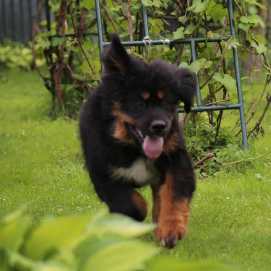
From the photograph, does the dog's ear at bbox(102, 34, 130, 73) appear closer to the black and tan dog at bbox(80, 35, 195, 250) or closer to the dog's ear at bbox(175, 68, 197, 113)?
the black and tan dog at bbox(80, 35, 195, 250)

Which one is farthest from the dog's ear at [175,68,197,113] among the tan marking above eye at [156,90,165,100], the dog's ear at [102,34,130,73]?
the dog's ear at [102,34,130,73]

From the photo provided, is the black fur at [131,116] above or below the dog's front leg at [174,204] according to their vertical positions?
above

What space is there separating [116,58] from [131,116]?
0.38 meters

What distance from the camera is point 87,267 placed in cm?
194

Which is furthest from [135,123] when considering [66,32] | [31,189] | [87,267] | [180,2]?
[66,32]

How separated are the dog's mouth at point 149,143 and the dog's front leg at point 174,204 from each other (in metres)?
0.22

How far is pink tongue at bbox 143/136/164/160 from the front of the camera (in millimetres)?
4906

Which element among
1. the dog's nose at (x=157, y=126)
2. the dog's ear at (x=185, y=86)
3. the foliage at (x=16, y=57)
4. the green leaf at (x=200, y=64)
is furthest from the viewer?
the foliage at (x=16, y=57)

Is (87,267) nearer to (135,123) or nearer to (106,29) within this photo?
(135,123)

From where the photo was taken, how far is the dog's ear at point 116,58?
198 inches

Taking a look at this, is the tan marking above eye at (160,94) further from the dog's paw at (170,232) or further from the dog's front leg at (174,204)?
the dog's paw at (170,232)

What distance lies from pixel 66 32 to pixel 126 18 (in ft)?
8.22

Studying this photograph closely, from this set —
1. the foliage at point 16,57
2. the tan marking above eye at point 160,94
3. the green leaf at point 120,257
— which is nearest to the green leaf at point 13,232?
the green leaf at point 120,257

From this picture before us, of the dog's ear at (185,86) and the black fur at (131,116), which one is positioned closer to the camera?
the black fur at (131,116)
